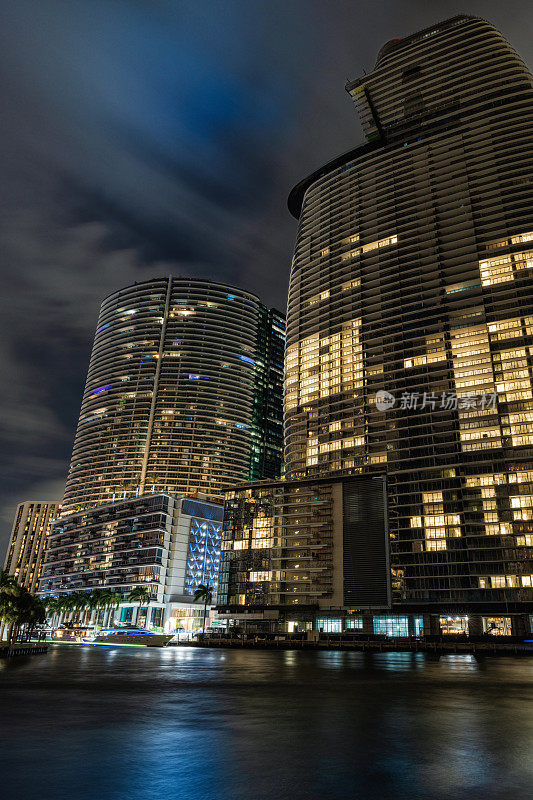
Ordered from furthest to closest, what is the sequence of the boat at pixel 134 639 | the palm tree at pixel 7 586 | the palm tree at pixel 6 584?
the boat at pixel 134 639 → the palm tree at pixel 7 586 → the palm tree at pixel 6 584

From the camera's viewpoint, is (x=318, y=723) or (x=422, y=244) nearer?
(x=318, y=723)

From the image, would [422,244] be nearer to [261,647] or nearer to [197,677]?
[261,647]

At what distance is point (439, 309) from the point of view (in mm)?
178375

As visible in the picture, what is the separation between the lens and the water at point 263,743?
50.4 feet

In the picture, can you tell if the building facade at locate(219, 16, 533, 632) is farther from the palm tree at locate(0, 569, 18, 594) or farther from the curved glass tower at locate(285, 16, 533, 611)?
the palm tree at locate(0, 569, 18, 594)

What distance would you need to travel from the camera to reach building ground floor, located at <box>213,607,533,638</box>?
143375 mm

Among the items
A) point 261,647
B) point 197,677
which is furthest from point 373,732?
point 261,647

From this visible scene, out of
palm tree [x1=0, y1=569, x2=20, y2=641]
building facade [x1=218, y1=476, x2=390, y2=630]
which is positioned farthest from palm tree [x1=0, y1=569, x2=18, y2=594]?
building facade [x1=218, y1=476, x2=390, y2=630]

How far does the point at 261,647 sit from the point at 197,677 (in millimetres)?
89534

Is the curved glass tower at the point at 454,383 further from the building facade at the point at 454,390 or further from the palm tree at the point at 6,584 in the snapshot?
the palm tree at the point at 6,584
